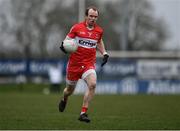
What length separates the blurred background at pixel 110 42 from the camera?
4147cm

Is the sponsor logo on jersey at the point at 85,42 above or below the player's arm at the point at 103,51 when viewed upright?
above

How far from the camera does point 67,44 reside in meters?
14.4

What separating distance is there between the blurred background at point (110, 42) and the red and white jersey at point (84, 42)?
81.6 ft

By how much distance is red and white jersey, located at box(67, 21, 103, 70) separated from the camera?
14523mm

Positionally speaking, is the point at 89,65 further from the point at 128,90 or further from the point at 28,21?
the point at 28,21

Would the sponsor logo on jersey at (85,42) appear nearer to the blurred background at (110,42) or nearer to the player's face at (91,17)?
the player's face at (91,17)

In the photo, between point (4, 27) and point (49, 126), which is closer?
point (49, 126)

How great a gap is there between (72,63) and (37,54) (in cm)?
3615

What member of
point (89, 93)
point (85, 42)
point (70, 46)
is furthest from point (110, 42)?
point (89, 93)

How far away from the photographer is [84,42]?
14.5m

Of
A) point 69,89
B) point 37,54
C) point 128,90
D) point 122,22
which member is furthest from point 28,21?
point 69,89

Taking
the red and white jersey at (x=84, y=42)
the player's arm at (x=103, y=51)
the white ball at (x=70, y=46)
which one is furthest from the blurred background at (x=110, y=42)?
the white ball at (x=70, y=46)

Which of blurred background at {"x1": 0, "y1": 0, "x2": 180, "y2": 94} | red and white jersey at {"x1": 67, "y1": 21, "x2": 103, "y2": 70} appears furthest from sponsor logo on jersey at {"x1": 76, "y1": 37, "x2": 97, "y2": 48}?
blurred background at {"x1": 0, "y1": 0, "x2": 180, "y2": 94}

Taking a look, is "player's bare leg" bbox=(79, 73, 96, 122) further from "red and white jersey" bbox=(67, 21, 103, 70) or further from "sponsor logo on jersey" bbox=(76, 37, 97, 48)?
"sponsor logo on jersey" bbox=(76, 37, 97, 48)
